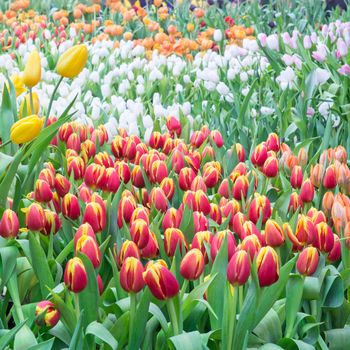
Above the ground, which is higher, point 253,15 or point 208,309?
point 208,309

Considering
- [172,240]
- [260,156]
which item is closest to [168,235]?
[172,240]

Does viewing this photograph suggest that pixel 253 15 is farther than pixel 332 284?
Yes

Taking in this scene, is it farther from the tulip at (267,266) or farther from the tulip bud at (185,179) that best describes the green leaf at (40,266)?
the tulip bud at (185,179)

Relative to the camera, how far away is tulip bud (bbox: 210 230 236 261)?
1.75 metres

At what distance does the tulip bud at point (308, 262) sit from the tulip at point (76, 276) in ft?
1.62

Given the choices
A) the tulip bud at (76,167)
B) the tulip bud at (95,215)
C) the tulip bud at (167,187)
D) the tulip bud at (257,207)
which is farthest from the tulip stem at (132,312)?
the tulip bud at (76,167)

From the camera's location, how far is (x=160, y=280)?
156 centimetres

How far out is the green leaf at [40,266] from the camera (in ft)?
5.90

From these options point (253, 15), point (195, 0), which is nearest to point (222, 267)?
point (253, 15)

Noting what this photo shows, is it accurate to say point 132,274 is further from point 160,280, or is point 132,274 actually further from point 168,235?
point 168,235

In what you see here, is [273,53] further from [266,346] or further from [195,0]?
[195,0]

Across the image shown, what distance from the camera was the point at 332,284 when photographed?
1886 mm

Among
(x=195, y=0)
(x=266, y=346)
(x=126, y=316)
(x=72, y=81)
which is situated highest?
(x=126, y=316)

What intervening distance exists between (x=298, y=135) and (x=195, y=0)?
574 cm
